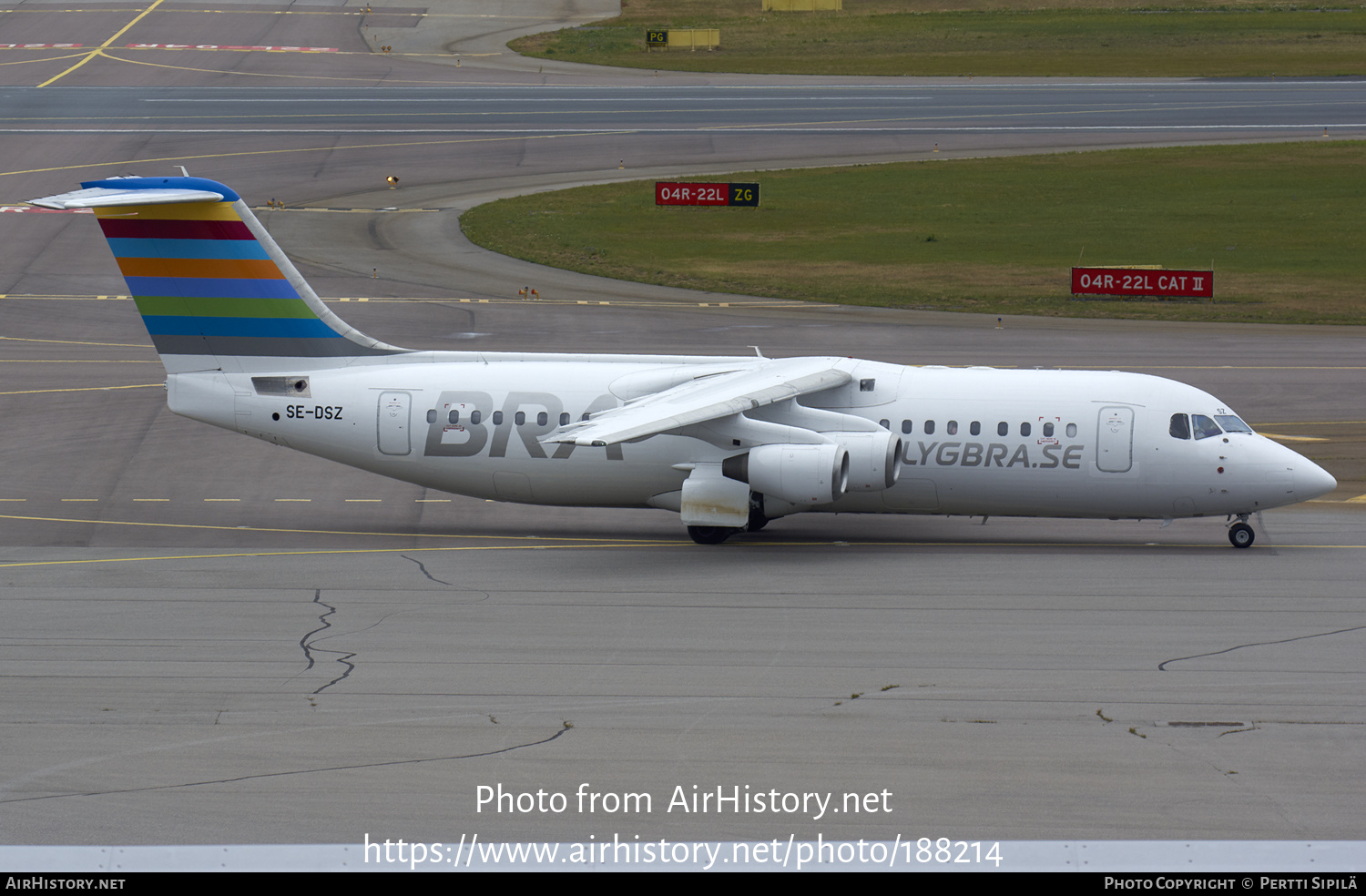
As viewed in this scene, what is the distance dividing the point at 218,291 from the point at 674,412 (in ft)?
34.0

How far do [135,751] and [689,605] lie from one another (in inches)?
376

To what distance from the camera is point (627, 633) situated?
23078 mm

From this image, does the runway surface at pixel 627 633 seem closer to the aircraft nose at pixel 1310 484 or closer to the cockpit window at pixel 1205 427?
the aircraft nose at pixel 1310 484

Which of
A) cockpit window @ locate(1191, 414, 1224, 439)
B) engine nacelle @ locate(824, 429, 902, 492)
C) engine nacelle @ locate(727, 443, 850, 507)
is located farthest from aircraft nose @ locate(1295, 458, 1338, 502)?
engine nacelle @ locate(727, 443, 850, 507)

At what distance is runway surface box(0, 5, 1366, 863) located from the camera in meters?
16.5

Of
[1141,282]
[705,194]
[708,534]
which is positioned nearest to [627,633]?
[708,534]

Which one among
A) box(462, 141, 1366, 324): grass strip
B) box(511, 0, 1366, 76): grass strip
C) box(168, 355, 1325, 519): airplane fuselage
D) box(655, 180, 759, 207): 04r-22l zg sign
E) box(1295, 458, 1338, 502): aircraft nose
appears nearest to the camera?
box(1295, 458, 1338, 502): aircraft nose

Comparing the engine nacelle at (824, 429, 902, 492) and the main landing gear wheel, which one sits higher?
the engine nacelle at (824, 429, 902, 492)

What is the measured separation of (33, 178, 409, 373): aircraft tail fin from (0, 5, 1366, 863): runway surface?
3648mm

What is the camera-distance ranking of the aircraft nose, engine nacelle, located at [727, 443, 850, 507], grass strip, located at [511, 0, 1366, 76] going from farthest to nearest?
grass strip, located at [511, 0, 1366, 76]
the aircraft nose
engine nacelle, located at [727, 443, 850, 507]

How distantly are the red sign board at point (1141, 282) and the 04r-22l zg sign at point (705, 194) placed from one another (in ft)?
60.6

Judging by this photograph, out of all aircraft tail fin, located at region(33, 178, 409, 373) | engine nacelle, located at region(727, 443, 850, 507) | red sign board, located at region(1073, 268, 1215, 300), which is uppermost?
aircraft tail fin, located at region(33, 178, 409, 373)

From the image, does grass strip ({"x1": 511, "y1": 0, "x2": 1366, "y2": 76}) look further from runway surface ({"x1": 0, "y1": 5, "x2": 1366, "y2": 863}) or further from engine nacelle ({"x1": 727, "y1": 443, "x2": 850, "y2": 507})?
engine nacelle ({"x1": 727, "y1": 443, "x2": 850, "y2": 507})

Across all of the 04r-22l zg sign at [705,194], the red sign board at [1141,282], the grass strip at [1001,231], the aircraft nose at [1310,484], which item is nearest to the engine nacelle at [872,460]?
the aircraft nose at [1310,484]
